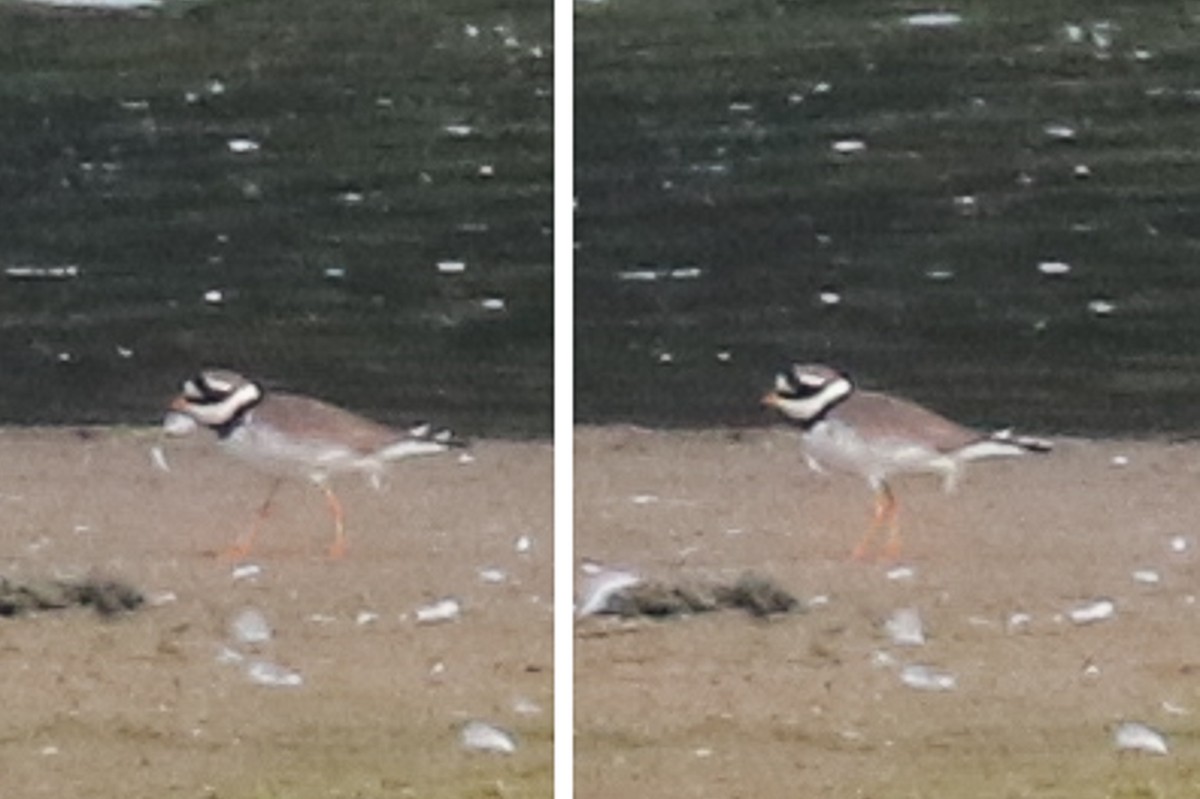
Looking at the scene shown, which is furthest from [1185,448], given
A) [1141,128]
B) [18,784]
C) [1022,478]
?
[18,784]

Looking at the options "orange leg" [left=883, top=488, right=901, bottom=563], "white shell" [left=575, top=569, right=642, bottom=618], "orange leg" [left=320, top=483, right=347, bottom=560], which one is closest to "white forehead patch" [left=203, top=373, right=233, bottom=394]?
"orange leg" [left=320, top=483, right=347, bottom=560]

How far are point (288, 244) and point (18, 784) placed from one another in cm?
51

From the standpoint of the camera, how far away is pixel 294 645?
135cm

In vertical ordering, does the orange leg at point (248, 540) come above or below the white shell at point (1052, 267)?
below

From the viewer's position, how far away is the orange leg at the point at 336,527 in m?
1.35

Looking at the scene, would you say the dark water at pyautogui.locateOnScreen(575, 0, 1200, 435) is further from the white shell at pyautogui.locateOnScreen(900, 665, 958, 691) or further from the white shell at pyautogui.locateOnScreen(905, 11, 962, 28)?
the white shell at pyautogui.locateOnScreen(900, 665, 958, 691)

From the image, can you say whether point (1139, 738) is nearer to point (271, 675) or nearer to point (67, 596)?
point (271, 675)

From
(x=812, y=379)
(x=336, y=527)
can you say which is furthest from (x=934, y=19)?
(x=336, y=527)

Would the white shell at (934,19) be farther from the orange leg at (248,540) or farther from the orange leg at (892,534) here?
the orange leg at (248,540)

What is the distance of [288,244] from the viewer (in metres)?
1.35

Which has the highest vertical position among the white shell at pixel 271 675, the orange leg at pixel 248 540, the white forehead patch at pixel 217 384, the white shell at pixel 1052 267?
the white shell at pixel 1052 267

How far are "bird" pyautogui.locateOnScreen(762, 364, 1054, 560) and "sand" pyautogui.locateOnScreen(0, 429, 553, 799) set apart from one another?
22cm

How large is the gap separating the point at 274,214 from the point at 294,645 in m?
0.37

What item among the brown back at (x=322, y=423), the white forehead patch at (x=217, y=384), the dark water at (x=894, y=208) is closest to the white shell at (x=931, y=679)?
the dark water at (x=894, y=208)
